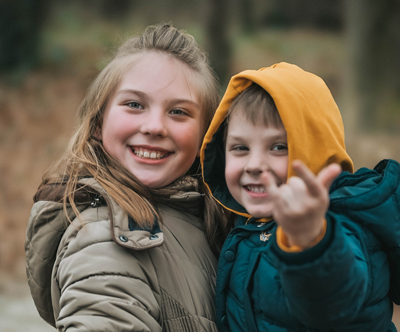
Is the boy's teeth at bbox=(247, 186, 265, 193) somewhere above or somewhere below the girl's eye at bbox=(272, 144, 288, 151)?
below

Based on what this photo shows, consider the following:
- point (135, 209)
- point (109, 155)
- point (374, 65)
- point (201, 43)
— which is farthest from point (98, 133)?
point (374, 65)

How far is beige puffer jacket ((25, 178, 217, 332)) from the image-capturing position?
4.52 feet

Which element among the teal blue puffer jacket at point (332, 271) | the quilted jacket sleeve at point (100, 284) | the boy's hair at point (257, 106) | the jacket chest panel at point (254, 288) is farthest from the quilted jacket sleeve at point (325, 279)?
the boy's hair at point (257, 106)

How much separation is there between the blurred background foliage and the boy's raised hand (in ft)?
19.7

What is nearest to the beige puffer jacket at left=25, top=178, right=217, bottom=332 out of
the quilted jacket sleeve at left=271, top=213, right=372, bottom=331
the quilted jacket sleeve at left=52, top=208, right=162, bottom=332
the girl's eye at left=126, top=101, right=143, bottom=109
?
the quilted jacket sleeve at left=52, top=208, right=162, bottom=332

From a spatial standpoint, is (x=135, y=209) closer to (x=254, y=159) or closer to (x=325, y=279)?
(x=254, y=159)

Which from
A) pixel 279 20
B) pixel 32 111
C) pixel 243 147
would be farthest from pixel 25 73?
pixel 243 147

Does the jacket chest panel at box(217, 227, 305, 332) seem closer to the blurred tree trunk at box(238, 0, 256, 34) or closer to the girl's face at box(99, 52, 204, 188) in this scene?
the girl's face at box(99, 52, 204, 188)

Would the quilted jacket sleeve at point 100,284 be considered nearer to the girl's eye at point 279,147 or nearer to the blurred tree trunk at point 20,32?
the girl's eye at point 279,147

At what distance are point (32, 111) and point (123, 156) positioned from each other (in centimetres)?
641

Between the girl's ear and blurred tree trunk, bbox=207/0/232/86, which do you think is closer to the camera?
the girl's ear

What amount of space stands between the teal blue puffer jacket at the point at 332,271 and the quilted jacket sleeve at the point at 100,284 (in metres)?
0.32

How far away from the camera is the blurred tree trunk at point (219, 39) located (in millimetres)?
7613

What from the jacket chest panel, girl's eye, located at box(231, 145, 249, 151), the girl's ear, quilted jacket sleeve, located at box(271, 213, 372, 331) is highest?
girl's eye, located at box(231, 145, 249, 151)
